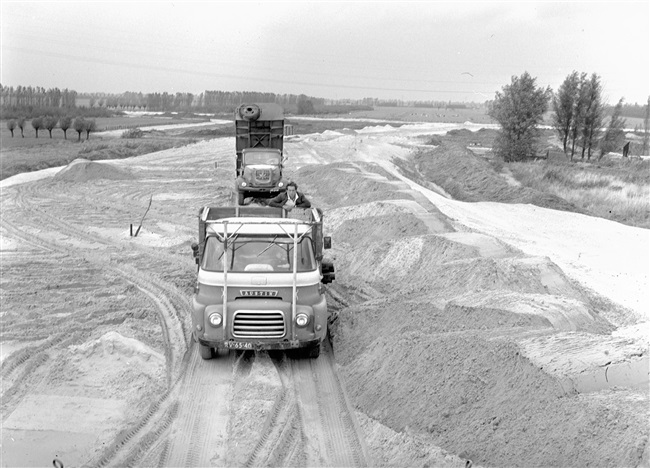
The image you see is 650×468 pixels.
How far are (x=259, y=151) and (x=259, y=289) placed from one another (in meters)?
14.6

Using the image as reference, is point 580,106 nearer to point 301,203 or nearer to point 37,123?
point 301,203

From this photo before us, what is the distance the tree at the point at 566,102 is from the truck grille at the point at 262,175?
3902 centimetres

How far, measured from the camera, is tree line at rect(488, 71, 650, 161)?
163 ft

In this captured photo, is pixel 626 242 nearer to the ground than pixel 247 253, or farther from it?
nearer to the ground

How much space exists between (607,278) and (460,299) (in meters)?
6.49

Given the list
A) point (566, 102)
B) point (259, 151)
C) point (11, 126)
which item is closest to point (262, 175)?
point (259, 151)

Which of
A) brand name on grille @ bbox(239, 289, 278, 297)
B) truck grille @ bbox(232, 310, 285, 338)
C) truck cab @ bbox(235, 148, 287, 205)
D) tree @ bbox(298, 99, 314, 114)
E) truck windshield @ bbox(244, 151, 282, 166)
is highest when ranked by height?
tree @ bbox(298, 99, 314, 114)

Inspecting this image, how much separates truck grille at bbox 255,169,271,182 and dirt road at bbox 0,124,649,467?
5695 mm

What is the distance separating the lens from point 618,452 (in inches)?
249

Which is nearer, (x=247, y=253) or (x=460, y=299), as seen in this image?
(x=247, y=253)

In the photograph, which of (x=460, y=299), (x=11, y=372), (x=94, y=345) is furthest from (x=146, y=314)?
(x=460, y=299)

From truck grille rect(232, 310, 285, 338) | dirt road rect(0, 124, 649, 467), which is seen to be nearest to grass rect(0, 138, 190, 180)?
dirt road rect(0, 124, 649, 467)

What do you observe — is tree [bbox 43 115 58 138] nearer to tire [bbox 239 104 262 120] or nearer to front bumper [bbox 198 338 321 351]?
tire [bbox 239 104 262 120]

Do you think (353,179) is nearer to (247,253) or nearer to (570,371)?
(247,253)
